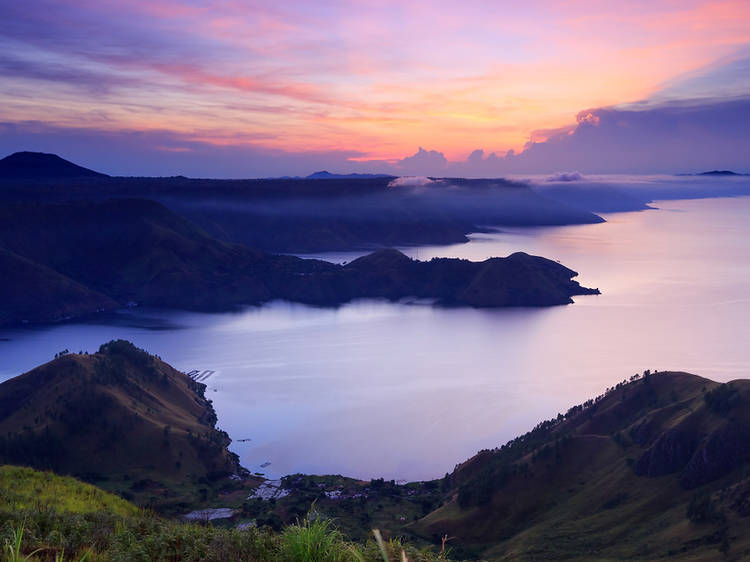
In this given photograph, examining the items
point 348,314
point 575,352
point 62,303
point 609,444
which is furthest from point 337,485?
point 62,303

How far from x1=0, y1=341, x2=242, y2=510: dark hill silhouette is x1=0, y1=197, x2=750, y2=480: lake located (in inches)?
237

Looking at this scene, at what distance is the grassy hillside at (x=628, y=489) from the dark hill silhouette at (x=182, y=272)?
87.8 metres

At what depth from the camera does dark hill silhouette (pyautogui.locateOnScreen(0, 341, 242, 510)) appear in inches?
1535

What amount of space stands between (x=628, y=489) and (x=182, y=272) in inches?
4480

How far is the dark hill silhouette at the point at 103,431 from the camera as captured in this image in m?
39.0

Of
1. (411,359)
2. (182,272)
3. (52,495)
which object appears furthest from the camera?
(182,272)

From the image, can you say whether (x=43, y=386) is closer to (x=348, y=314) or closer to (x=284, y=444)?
(x=284, y=444)

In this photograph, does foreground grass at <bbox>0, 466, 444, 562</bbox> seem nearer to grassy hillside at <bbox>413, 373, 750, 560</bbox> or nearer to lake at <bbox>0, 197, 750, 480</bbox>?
grassy hillside at <bbox>413, 373, 750, 560</bbox>

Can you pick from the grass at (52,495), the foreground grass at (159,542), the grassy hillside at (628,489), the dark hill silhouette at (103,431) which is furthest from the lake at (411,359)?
the foreground grass at (159,542)

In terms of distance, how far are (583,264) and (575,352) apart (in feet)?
274

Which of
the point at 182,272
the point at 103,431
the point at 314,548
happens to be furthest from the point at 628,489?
the point at 182,272

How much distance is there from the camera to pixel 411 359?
3219 inches

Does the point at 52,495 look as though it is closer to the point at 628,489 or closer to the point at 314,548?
the point at 314,548

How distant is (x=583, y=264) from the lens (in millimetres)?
161625
